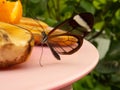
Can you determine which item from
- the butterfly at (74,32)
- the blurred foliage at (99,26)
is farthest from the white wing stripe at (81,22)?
the blurred foliage at (99,26)

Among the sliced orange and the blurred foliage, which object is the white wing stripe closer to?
the sliced orange

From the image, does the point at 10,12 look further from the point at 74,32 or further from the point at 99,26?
the point at 99,26

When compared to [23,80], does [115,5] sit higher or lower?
lower

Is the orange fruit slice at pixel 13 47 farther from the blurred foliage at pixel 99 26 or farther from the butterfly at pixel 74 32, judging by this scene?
the blurred foliage at pixel 99 26

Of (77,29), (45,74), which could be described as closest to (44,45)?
(77,29)

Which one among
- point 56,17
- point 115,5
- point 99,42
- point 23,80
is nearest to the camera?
point 23,80

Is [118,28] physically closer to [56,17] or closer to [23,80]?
[56,17]
